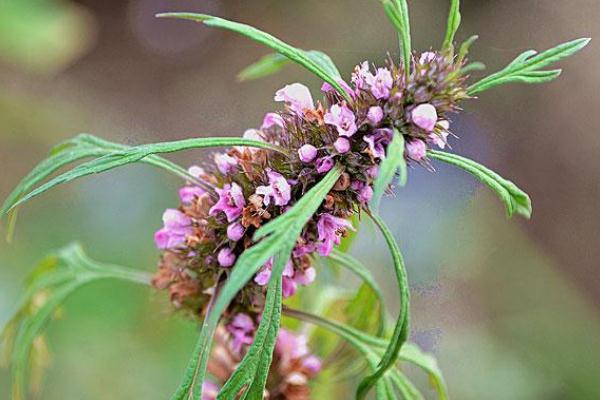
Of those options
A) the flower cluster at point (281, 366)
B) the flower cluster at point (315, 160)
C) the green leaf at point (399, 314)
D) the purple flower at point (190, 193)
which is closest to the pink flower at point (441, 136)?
the flower cluster at point (315, 160)

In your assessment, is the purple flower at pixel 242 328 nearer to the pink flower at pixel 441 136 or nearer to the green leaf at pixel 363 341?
the green leaf at pixel 363 341

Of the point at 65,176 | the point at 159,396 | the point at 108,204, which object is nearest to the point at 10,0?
the point at 108,204

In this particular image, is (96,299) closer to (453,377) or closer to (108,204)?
(108,204)

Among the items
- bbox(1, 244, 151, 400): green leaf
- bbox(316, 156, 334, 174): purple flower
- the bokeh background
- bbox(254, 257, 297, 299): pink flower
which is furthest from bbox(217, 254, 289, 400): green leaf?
the bokeh background

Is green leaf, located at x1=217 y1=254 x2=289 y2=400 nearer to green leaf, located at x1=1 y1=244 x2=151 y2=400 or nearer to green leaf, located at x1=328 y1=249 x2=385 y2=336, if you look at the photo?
green leaf, located at x1=328 y1=249 x2=385 y2=336

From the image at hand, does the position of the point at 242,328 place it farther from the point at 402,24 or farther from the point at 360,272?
the point at 402,24

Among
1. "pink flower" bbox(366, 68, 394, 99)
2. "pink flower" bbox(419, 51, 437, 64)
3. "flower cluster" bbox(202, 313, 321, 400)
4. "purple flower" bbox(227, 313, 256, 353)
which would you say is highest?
"pink flower" bbox(419, 51, 437, 64)
